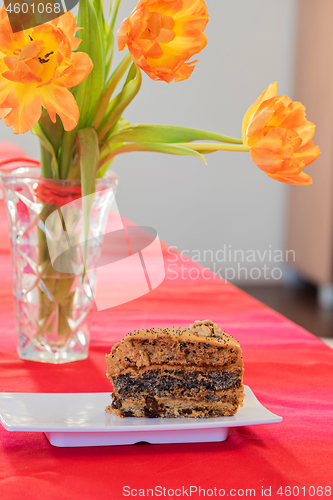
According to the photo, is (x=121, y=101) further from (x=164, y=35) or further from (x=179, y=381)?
(x=179, y=381)

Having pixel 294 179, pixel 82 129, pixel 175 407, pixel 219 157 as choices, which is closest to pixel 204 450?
pixel 175 407

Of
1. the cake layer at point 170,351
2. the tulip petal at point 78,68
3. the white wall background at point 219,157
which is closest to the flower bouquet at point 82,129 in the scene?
the tulip petal at point 78,68

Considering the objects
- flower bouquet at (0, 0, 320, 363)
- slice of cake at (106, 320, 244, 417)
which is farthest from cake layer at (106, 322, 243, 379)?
flower bouquet at (0, 0, 320, 363)

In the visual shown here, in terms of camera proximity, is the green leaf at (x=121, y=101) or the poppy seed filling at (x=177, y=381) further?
the green leaf at (x=121, y=101)

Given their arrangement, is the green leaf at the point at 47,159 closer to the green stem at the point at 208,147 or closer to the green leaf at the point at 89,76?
the green leaf at the point at 89,76

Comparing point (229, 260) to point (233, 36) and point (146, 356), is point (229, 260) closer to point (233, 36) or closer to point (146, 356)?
point (233, 36)

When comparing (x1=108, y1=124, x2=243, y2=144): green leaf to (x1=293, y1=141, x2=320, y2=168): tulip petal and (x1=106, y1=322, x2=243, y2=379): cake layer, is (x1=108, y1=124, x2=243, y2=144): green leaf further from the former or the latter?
(x1=106, y1=322, x2=243, y2=379): cake layer

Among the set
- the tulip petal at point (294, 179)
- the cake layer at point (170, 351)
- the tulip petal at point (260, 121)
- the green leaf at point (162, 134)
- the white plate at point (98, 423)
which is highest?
the tulip petal at point (260, 121)

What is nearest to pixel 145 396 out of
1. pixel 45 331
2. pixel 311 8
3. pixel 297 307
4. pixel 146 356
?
pixel 146 356
